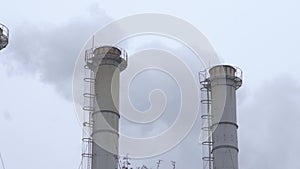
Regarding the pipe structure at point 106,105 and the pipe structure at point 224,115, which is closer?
the pipe structure at point 106,105

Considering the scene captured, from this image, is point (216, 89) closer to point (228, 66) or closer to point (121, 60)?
point (228, 66)

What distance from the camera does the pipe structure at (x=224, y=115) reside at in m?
41.0

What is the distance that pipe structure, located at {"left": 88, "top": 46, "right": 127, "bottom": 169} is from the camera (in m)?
38.4

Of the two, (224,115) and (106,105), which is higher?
(224,115)

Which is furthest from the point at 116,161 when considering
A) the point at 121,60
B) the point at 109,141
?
the point at 121,60

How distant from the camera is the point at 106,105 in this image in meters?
39.3

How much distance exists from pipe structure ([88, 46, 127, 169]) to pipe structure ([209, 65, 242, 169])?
17.9ft

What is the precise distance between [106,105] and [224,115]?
6.79 meters

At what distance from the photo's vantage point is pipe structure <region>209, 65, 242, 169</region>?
41000 millimetres

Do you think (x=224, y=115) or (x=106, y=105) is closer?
A: (x=106, y=105)

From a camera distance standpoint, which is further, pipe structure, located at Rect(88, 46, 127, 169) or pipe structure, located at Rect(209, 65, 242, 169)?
pipe structure, located at Rect(209, 65, 242, 169)

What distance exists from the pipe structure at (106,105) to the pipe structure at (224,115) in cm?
546

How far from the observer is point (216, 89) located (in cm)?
4288

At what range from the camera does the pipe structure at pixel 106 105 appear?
3838 cm
